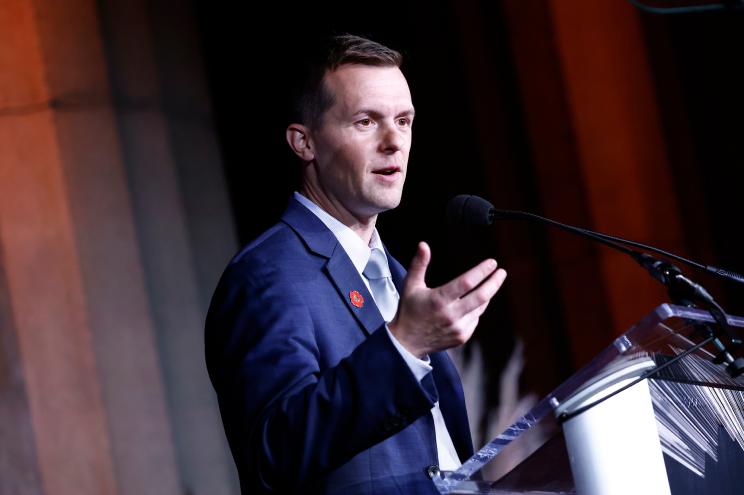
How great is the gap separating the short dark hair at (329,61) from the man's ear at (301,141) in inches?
0.7

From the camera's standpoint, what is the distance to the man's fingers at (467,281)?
113cm

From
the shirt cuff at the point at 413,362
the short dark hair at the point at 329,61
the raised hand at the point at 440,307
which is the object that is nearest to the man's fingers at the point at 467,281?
the raised hand at the point at 440,307

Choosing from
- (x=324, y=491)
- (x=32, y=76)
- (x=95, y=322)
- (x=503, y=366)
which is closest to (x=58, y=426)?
(x=95, y=322)

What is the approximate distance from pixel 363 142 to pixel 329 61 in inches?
7.7

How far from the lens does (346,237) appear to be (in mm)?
1914

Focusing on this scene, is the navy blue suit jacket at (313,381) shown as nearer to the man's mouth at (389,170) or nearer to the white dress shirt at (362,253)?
the white dress shirt at (362,253)

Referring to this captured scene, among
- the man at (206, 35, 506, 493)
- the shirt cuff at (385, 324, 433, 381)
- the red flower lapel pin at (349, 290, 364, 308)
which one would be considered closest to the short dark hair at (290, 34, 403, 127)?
the man at (206, 35, 506, 493)

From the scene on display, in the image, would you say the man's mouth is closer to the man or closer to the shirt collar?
the man

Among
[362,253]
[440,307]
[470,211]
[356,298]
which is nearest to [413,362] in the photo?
[440,307]

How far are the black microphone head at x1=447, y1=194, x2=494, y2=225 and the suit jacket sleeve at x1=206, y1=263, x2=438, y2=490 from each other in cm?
28

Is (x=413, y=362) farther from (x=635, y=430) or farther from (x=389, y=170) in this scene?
(x=389, y=170)

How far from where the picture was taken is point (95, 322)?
334 cm

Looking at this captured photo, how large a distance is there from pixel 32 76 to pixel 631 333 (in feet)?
9.04

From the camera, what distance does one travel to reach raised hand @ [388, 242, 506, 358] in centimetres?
114
